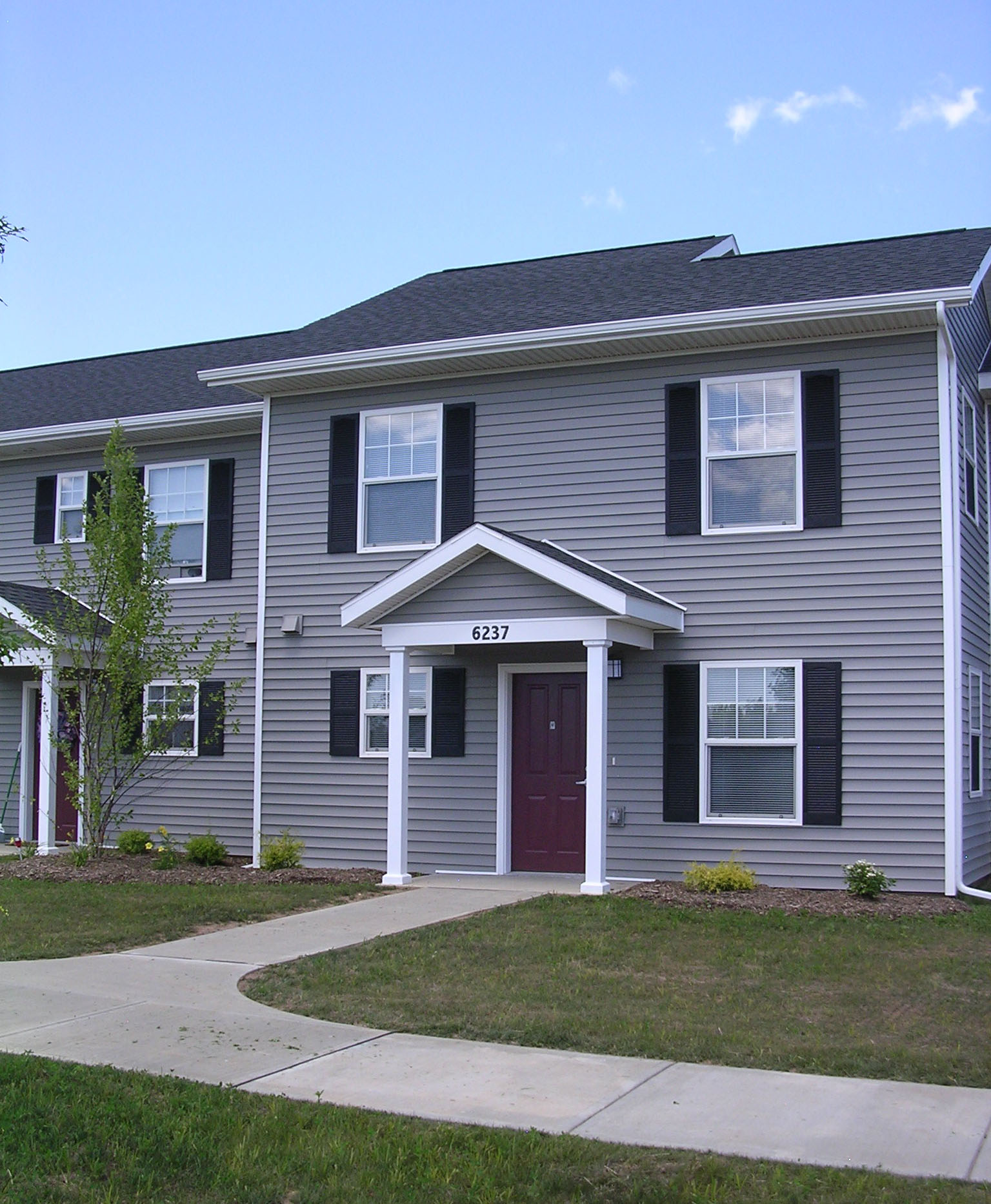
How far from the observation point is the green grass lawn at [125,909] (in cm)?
991

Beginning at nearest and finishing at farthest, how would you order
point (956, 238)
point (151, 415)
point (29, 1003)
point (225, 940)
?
point (29, 1003) → point (225, 940) → point (956, 238) → point (151, 415)

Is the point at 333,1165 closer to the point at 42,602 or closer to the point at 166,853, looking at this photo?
the point at 166,853

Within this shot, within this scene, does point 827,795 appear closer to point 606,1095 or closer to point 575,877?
point 575,877

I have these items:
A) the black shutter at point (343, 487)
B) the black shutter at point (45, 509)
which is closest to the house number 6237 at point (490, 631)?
the black shutter at point (343, 487)

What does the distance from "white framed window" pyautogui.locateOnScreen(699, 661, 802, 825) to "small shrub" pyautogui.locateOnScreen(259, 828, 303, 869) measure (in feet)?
14.6

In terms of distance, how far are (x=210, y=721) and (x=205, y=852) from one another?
198cm

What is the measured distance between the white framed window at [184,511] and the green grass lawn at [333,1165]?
37.0 ft

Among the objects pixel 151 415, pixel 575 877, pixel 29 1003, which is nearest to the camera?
pixel 29 1003

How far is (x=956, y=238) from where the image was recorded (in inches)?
566

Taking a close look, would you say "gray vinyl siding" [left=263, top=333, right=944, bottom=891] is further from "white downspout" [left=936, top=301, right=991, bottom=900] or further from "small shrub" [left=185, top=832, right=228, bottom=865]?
"small shrub" [left=185, top=832, right=228, bottom=865]

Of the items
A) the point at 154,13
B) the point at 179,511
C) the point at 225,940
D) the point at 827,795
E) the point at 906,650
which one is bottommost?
the point at 225,940

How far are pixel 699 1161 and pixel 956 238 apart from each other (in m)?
11.9

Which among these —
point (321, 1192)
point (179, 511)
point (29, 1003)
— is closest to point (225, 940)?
point (29, 1003)

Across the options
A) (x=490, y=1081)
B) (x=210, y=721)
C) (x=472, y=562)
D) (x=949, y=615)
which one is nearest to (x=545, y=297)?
(x=472, y=562)
